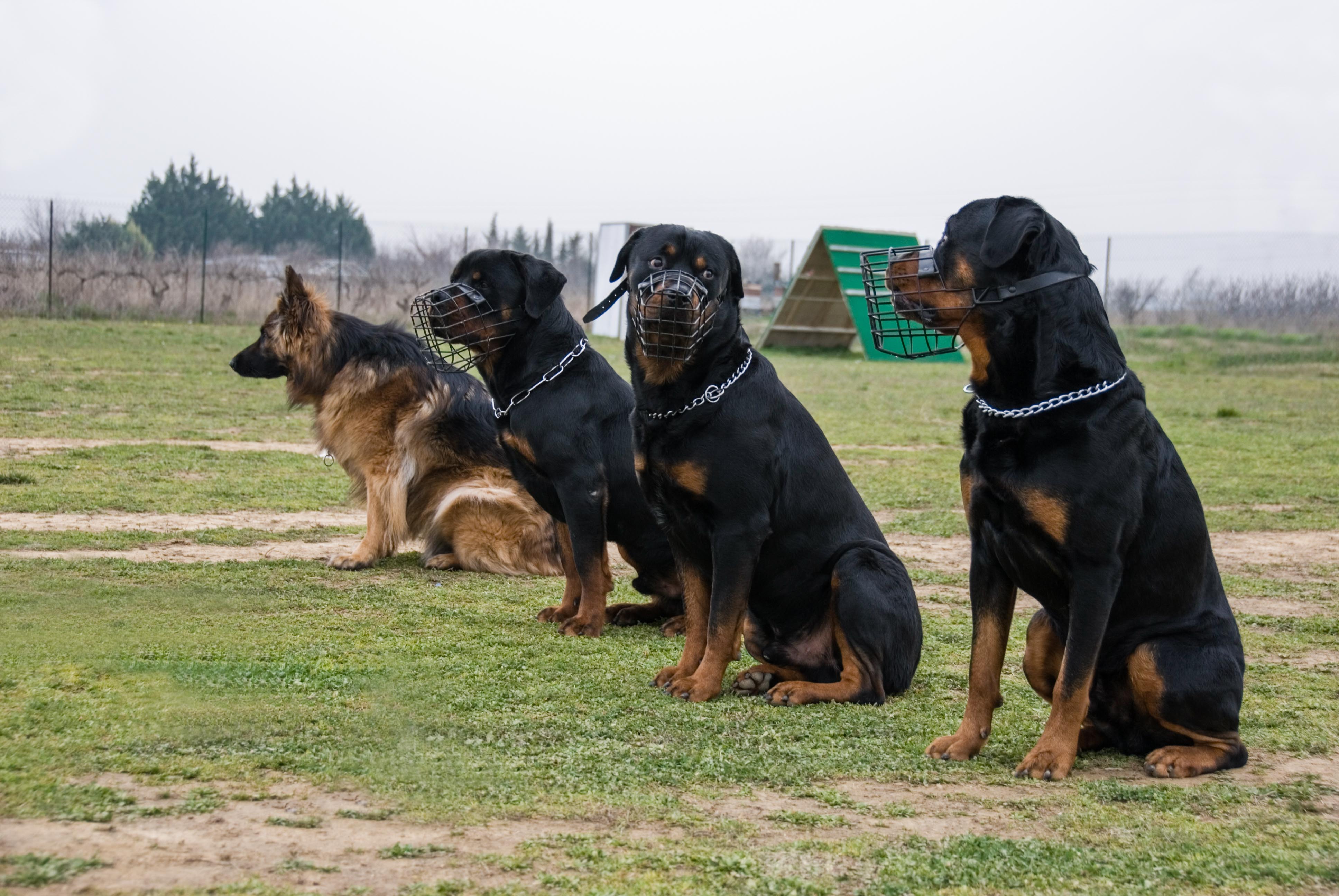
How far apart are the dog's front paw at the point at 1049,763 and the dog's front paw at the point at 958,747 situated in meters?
0.20

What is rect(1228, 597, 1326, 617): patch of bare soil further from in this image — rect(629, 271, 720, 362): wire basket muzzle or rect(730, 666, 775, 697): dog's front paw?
rect(629, 271, 720, 362): wire basket muzzle

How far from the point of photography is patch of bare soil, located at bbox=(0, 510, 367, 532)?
24.7 feet

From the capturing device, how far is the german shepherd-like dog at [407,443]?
751 centimetres

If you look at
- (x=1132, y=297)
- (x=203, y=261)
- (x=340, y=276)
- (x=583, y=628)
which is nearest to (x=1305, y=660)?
(x=583, y=628)

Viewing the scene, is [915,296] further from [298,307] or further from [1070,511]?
[298,307]

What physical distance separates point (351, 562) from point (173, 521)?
1660 millimetres

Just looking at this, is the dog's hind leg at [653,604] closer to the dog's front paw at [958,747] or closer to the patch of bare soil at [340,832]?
the dog's front paw at [958,747]

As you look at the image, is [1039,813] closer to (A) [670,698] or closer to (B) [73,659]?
(A) [670,698]

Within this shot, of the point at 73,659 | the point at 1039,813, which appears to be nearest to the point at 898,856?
the point at 1039,813

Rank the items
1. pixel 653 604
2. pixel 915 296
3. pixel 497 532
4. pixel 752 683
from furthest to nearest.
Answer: pixel 497 532, pixel 653 604, pixel 752 683, pixel 915 296

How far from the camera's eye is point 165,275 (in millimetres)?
24812

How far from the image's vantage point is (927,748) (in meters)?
4.00

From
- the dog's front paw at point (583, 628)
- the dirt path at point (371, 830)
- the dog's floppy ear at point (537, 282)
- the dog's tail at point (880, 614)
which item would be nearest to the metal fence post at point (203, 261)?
the dog's floppy ear at point (537, 282)

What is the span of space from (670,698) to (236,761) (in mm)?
1758
